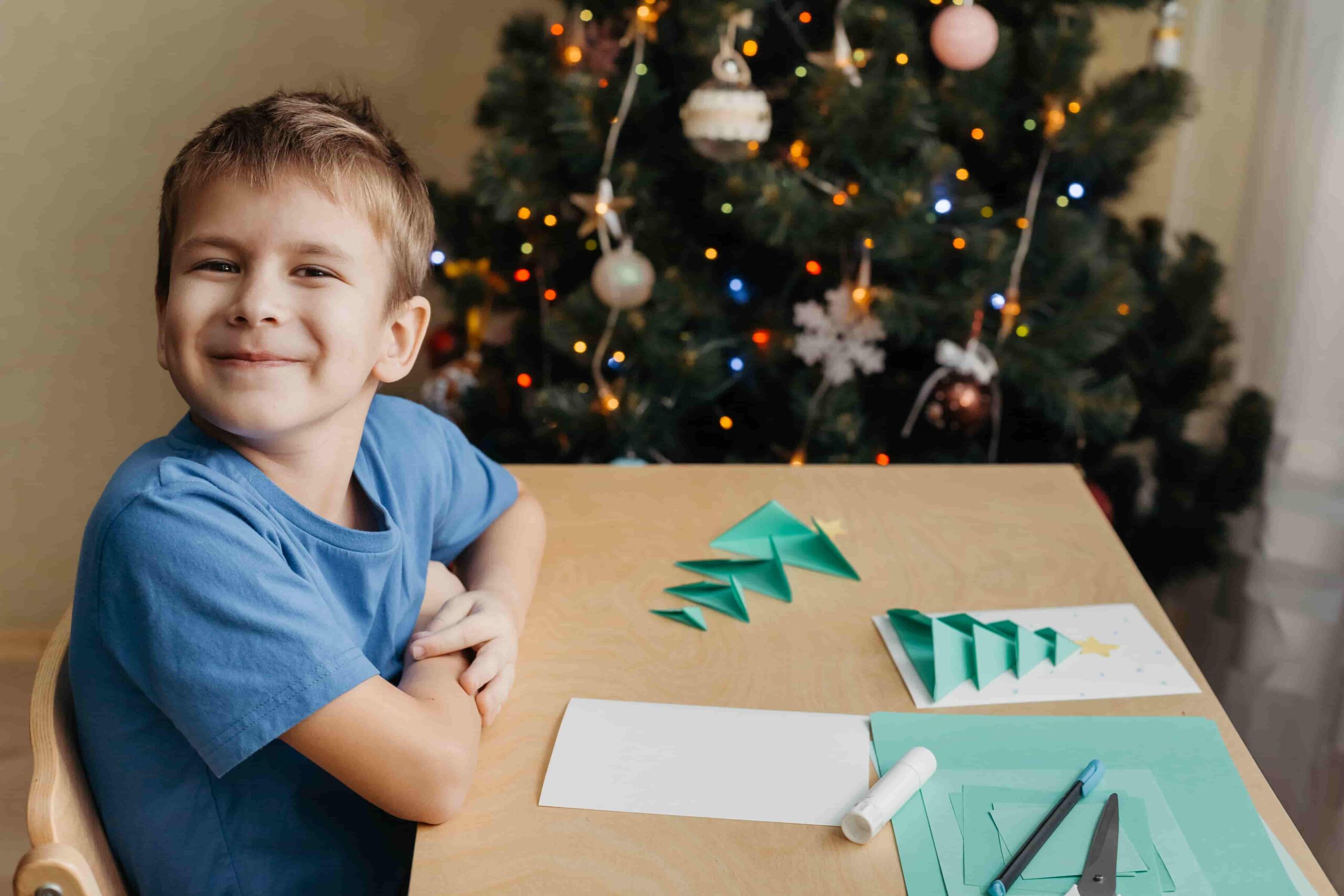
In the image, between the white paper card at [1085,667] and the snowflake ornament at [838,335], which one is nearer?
the white paper card at [1085,667]

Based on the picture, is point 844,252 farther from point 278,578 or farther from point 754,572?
point 278,578

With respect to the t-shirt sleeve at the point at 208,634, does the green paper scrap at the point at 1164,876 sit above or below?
below

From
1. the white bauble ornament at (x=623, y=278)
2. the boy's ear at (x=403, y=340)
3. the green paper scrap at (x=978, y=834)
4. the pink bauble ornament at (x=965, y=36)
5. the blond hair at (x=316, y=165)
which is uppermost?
the pink bauble ornament at (x=965, y=36)

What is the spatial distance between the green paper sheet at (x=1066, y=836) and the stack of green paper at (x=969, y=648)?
13 centimetres

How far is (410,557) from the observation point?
0.94m

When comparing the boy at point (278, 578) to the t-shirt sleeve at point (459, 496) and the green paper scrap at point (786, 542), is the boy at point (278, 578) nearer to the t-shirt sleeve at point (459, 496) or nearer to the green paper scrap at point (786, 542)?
the t-shirt sleeve at point (459, 496)

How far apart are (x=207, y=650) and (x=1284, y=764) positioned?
1.60 meters

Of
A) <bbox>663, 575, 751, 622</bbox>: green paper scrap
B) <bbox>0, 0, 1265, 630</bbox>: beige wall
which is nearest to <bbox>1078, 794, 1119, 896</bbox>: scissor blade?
<bbox>663, 575, 751, 622</bbox>: green paper scrap

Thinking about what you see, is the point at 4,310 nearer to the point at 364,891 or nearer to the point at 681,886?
the point at 364,891

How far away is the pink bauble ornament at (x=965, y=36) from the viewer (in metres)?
1.58

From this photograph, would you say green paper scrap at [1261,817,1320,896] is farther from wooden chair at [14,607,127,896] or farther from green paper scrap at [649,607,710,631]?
wooden chair at [14,607,127,896]

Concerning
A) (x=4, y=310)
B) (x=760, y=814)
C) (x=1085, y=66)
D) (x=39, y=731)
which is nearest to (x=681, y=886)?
(x=760, y=814)

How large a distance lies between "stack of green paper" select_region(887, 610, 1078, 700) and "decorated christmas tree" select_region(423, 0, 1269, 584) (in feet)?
2.90

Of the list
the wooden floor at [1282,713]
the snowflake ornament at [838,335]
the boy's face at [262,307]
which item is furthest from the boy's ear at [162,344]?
the wooden floor at [1282,713]
